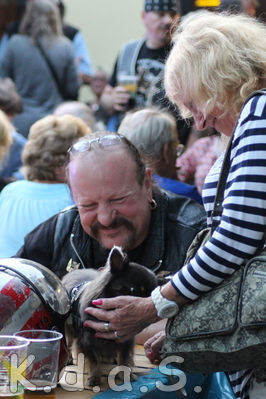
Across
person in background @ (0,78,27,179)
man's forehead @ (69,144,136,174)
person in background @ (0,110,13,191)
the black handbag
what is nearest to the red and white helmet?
the black handbag

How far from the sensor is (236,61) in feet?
7.86

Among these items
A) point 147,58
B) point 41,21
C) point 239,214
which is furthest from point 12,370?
point 41,21

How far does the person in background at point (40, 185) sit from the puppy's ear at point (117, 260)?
1835mm

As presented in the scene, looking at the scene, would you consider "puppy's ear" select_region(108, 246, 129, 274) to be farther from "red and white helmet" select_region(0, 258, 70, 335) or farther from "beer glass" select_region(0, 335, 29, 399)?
"beer glass" select_region(0, 335, 29, 399)

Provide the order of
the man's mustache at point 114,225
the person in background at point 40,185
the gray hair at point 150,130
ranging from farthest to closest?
the person in background at point 40,185 < the gray hair at point 150,130 < the man's mustache at point 114,225

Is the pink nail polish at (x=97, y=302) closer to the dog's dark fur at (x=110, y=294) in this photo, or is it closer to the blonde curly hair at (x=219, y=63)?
the dog's dark fur at (x=110, y=294)

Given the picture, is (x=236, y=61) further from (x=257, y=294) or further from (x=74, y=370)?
(x=74, y=370)

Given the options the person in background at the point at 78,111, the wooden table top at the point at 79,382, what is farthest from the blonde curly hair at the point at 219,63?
the person in background at the point at 78,111

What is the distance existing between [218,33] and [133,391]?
4.08 ft

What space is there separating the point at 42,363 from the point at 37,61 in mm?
5273

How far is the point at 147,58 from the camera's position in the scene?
19.4ft

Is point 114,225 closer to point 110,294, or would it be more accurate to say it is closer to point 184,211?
point 184,211

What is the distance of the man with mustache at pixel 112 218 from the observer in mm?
3082

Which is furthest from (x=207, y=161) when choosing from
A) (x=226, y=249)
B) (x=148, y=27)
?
(x=226, y=249)
